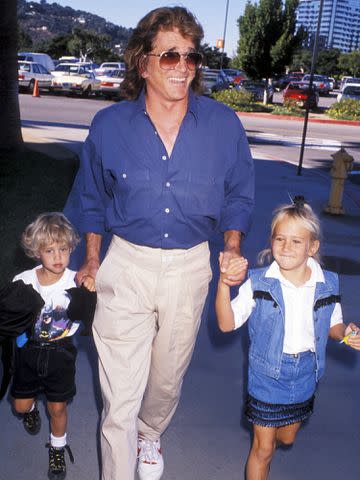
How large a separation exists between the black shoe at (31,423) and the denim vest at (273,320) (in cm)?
143

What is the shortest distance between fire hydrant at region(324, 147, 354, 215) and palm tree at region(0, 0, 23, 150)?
6.68 meters

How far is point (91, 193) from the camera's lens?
3307 millimetres

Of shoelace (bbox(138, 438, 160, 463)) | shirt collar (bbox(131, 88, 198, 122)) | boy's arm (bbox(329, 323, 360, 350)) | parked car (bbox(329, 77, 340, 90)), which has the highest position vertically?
shirt collar (bbox(131, 88, 198, 122))

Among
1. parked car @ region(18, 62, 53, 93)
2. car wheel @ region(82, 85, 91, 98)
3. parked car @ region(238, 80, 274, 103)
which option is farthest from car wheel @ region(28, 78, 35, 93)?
parked car @ region(238, 80, 274, 103)

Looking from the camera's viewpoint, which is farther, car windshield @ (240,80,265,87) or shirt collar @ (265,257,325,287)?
car windshield @ (240,80,265,87)

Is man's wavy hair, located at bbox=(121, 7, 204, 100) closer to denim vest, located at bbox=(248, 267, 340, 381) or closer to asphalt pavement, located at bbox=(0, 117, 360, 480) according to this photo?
denim vest, located at bbox=(248, 267, 340, 381)

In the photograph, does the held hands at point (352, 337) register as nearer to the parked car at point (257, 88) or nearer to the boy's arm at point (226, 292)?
the boy's arm at point (226, 292)

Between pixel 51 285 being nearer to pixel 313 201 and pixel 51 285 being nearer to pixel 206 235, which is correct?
pixel 206 235

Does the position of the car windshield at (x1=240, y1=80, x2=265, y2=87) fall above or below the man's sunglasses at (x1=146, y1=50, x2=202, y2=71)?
below

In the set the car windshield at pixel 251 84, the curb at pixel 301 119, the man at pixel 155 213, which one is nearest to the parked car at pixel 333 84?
the car windshield at pixel 251 84

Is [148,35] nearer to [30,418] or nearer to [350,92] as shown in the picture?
[30,418]

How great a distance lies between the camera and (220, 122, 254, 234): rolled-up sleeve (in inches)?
128

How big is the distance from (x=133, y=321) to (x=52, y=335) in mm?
513

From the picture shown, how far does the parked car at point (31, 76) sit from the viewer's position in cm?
3312
